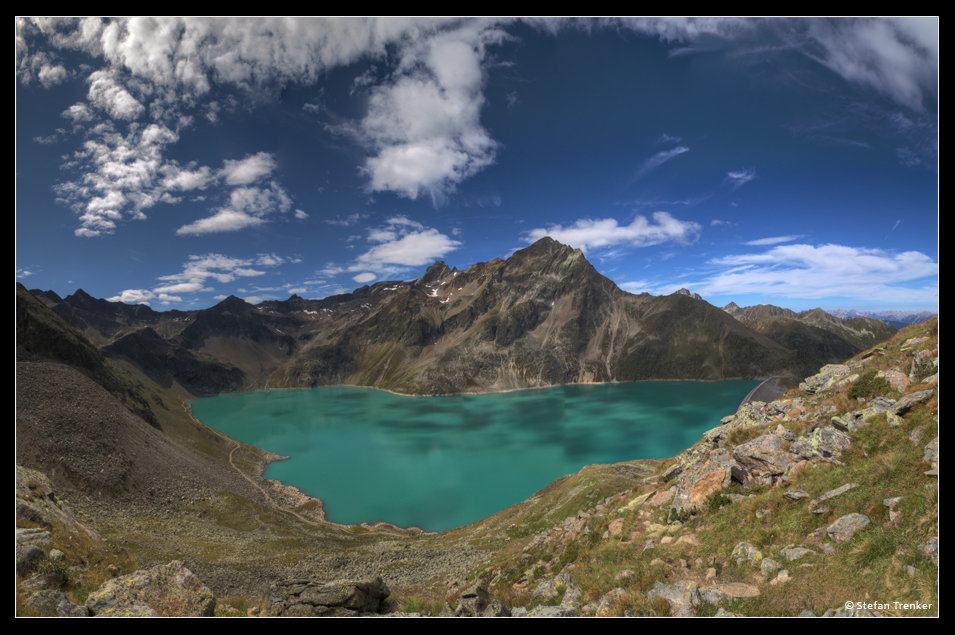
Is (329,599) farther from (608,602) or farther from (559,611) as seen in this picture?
(608,602)

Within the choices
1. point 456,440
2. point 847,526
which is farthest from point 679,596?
point 456,440

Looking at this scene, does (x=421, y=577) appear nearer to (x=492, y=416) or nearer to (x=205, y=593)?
(x=205, y=593)

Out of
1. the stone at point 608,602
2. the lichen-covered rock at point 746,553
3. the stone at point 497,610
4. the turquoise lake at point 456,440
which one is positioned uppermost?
the lichen-covered rock at point 746,553

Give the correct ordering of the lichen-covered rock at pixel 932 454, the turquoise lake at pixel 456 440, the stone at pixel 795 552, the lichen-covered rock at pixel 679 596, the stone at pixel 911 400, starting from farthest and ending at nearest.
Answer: the turquoise lake at pixel 456 440, the stone at pixel 911 400, the lichen-covered rock at pixel 932 454, the stone at pixel 795 552, the lichen-covered rock at pixel 679 596

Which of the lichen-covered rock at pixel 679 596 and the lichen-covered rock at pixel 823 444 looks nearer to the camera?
the lichen-covered rock at pixel 679 596

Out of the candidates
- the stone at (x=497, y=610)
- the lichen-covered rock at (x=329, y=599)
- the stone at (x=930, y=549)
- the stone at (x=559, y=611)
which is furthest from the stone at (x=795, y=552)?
the lichen-covered rock at (x=329, y=599)

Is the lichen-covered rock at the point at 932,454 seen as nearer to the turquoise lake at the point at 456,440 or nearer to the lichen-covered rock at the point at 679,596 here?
the lichen-covered rock at the point at 679,596
